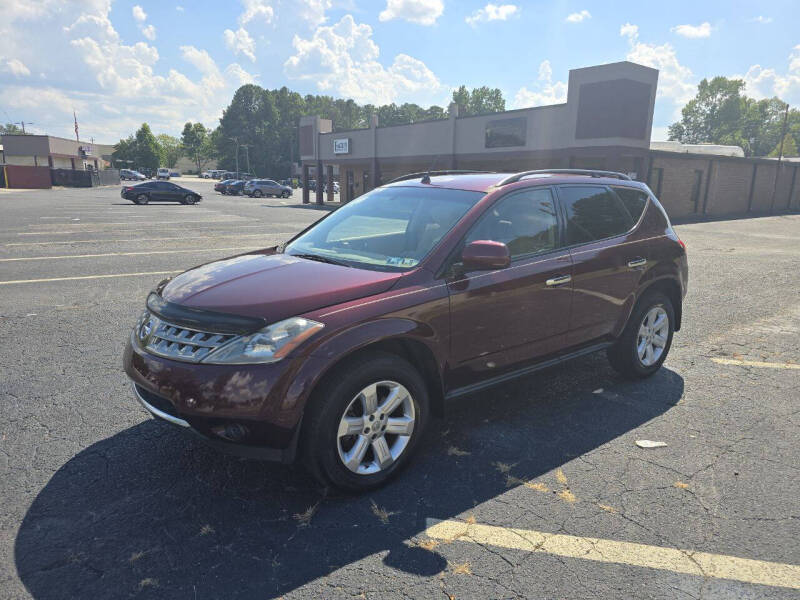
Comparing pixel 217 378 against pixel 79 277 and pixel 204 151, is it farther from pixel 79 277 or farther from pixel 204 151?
pixel 204 151

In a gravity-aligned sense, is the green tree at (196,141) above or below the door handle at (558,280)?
above

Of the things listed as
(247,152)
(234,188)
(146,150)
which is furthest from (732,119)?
(146,150)

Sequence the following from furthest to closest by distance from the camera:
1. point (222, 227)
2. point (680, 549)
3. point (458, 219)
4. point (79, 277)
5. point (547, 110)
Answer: point (547, 110) → point (222, 227) → point (79, 277) → point (458, 219) → point (680, 549)

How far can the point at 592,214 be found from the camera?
15.0ft

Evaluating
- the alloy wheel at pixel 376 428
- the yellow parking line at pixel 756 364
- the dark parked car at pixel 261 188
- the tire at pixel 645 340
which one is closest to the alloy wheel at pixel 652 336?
the tire at pixel 645 340

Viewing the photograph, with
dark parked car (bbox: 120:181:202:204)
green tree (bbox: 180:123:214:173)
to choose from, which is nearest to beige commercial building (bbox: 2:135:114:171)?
dark parked car (bbox: 120:181:202:204)

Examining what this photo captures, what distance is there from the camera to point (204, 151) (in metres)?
142

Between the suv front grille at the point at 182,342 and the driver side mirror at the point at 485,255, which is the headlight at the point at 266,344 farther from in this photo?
the driver side mirror at the point at 485,255

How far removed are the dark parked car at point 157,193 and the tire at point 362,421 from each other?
112ft

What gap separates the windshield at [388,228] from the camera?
3670 mm

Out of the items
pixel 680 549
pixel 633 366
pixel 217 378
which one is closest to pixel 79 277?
pixel 217 378

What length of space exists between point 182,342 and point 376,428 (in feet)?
3.75

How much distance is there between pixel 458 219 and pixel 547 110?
26332 millimetres

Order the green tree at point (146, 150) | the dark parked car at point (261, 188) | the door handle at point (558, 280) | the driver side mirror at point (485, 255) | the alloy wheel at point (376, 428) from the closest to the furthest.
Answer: the alloy wheel at point (376, 428), the driver side mirror at point (485, 255), the door handle at point (558, 280), the dark parked car at point (261, 188), the green tree at point (146, 150)
